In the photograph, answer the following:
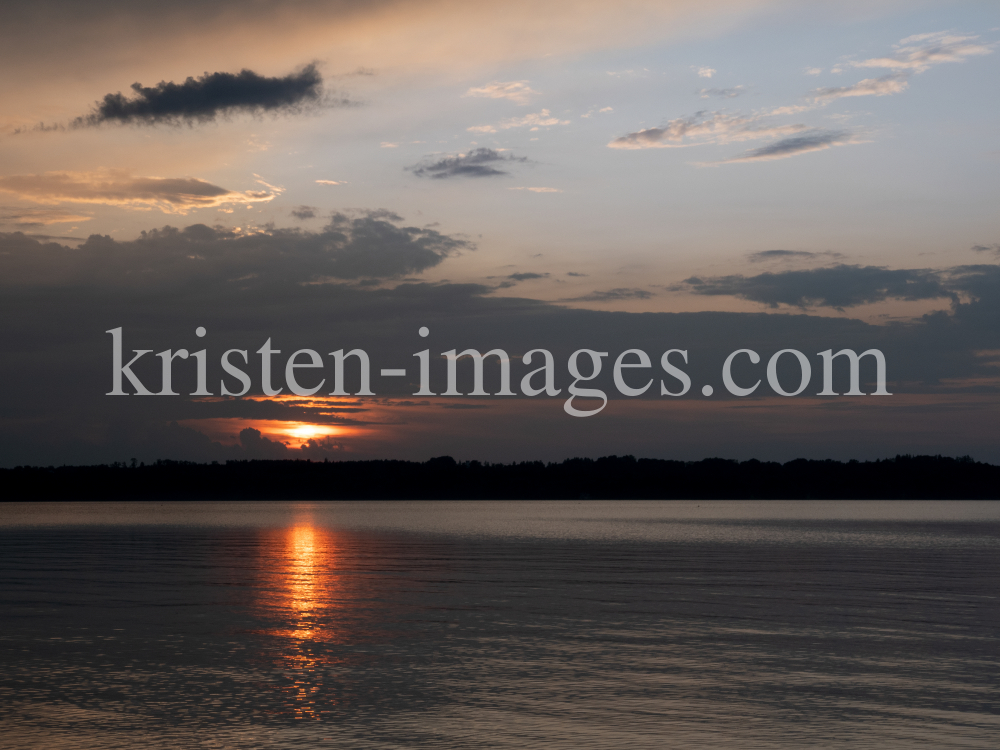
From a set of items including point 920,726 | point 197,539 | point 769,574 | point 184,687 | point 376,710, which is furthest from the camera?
point 197,539

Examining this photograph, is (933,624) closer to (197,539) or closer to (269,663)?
(269,663)

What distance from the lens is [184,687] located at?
2019cm

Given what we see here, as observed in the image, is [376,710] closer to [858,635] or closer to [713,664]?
[713,664]

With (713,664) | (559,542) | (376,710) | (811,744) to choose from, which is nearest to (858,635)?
(713,664)

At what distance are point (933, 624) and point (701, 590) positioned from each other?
11335mm

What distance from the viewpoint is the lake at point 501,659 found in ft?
54.5

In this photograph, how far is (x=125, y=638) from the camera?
26.5 meters

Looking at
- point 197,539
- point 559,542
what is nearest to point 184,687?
point 559,542

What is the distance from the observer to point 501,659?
23297mm

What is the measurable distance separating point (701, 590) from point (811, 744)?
78.4 feet

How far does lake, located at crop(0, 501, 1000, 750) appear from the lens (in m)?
16.6

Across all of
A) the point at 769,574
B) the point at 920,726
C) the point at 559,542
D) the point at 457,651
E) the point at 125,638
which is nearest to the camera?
the point at 920,726

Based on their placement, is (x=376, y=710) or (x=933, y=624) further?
(x=933, y=624)

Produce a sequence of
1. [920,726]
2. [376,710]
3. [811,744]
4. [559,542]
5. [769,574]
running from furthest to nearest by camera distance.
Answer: [559,542] → [769,574] → [376,710] → [920,726] → [811,744]
